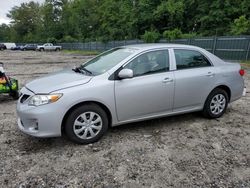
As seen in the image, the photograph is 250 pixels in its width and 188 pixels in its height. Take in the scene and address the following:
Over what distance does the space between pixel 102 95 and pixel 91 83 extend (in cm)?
25

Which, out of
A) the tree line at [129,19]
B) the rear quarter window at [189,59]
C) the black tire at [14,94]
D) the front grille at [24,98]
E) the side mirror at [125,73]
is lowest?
the black tire at [14,94]

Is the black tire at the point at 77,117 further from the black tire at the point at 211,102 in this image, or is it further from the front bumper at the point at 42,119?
the black tire at the point at 211,102

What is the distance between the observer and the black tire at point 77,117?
335 centimetres

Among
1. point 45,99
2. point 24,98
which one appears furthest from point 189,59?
point 24,98

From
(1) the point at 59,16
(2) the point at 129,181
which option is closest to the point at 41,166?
(2) the point at 129,181

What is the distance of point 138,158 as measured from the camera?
3.17 meters

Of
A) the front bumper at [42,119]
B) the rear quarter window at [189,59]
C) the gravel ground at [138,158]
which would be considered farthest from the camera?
the rear quarter window at [189,59]

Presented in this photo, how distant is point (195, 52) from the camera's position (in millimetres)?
4430

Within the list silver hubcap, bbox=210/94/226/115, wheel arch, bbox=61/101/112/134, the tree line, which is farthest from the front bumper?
the tree line

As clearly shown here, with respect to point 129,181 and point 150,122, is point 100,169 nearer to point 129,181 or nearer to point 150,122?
point 129,181

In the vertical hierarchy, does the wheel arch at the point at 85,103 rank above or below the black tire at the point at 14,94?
above

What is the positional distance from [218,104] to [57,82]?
10.4ft

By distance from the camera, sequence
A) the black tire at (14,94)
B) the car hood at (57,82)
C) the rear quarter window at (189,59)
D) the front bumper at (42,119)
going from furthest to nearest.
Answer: the black tire at (14,94), the rear quarter window at (189,59), the car hood at (57,82), the front bumper at (42,119)

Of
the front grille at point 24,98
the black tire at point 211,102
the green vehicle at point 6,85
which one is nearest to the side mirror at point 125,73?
the front grille at point 24,98
